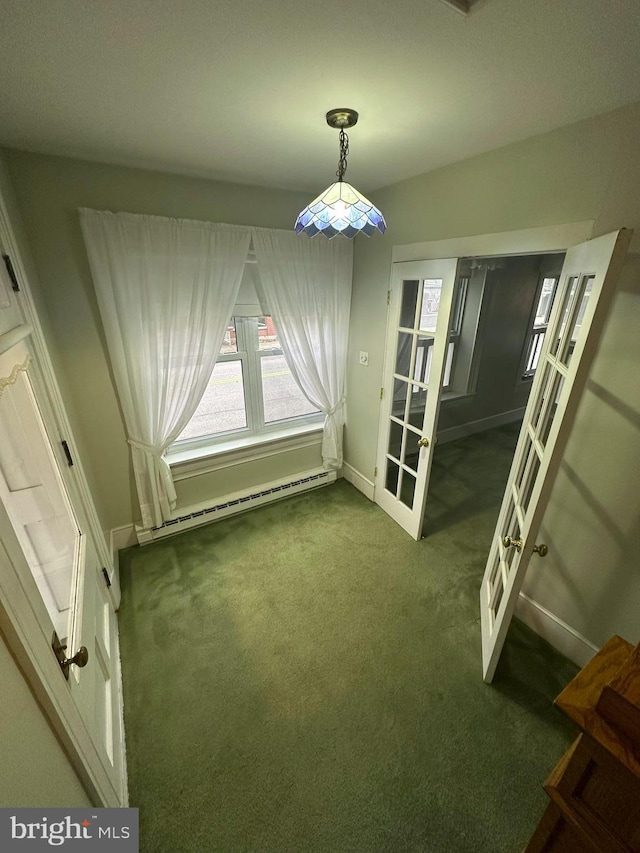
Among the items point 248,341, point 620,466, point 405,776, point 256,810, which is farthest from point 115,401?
point 620,466

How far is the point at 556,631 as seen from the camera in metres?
1.81

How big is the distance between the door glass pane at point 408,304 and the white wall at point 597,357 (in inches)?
12.9

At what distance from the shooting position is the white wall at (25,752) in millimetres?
597

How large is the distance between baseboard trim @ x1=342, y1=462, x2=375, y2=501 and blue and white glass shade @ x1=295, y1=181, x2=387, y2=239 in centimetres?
213

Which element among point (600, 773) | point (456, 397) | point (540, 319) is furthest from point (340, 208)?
point (540, 319)

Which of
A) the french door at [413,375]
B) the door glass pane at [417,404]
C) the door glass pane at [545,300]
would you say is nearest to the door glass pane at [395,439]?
the french door at [413,375]

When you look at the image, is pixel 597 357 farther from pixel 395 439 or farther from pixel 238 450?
pixel 238 450

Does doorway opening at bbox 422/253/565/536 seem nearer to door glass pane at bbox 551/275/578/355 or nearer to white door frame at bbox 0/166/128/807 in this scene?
door glass pane at bbox 551/275/578/355

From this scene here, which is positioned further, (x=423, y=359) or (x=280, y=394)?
(x=280, y=394)

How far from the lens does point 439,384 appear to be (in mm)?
2168

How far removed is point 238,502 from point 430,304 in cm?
212

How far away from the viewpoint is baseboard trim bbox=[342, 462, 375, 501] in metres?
3.00

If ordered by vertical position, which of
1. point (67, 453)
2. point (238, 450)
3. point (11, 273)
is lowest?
point (238, 450)

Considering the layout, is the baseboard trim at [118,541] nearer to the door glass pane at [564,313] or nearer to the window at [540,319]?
the door glass pane at [564,313]
